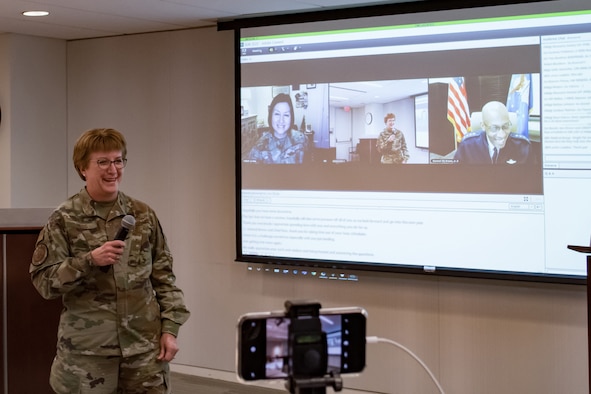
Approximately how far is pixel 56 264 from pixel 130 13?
2658 millimetres

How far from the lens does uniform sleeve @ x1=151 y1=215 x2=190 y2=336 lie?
296 cm

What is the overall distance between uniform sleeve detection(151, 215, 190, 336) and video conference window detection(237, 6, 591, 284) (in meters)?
1.93

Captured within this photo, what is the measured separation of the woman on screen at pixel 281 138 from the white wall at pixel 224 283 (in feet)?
1.29

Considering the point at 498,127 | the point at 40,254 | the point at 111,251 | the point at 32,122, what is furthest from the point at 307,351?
the point at 32,122

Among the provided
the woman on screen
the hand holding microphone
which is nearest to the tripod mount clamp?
the hand holding microphone

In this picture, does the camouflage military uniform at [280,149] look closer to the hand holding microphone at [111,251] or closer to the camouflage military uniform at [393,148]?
the camouflage military uniform at [393,148]

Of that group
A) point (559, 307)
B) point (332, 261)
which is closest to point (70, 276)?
point (332, 261)

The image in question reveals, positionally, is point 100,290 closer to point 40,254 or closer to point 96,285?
point 96,285

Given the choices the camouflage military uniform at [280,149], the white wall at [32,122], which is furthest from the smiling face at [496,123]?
the white wall at [32,122]

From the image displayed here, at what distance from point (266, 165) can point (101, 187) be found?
2366 millimetres

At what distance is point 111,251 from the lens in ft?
8.85

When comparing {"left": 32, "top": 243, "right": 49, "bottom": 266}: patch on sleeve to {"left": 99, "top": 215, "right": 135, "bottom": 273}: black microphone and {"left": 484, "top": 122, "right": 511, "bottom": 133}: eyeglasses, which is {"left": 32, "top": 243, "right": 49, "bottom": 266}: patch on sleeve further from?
{"left": 484, "top": 122, "right": 511, "bottom": 133}: eyeglasses

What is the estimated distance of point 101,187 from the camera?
2.86 metres

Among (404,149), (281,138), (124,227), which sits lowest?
(124,227)
